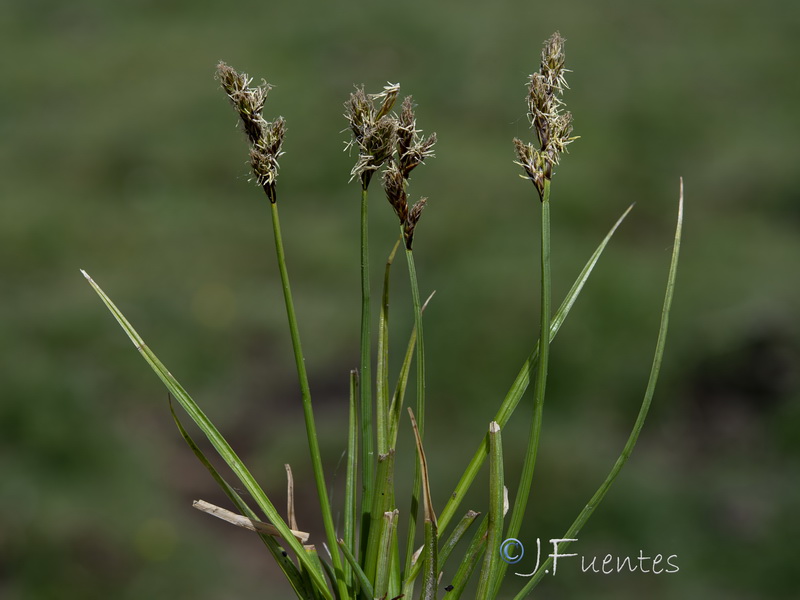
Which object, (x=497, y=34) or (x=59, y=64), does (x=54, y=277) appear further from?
(x=497, y=34)

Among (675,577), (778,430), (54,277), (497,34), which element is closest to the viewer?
(675,577)

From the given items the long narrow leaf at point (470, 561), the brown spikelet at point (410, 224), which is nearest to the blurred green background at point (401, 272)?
the long narrow leaf at point (470, 561)

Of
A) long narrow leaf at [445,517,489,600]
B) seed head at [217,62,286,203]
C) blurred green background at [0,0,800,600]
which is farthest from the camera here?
blurred green background at [0,0,800,600]

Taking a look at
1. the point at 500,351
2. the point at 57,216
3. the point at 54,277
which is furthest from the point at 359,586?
the point at 57,216

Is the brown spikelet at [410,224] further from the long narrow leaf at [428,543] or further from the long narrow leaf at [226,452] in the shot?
the long narrow leaf at [226,452]

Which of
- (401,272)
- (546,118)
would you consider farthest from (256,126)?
(401,272)

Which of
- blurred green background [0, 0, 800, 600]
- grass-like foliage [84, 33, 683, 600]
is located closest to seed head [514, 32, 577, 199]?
grass-like foliage [84, 33, 683, 600]

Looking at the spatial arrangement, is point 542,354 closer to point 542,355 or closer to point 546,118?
point 542,355

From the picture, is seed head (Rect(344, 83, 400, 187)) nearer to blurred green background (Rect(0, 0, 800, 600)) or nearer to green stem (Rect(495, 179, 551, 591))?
green stem (Rect(495, 179, 551, 591))
